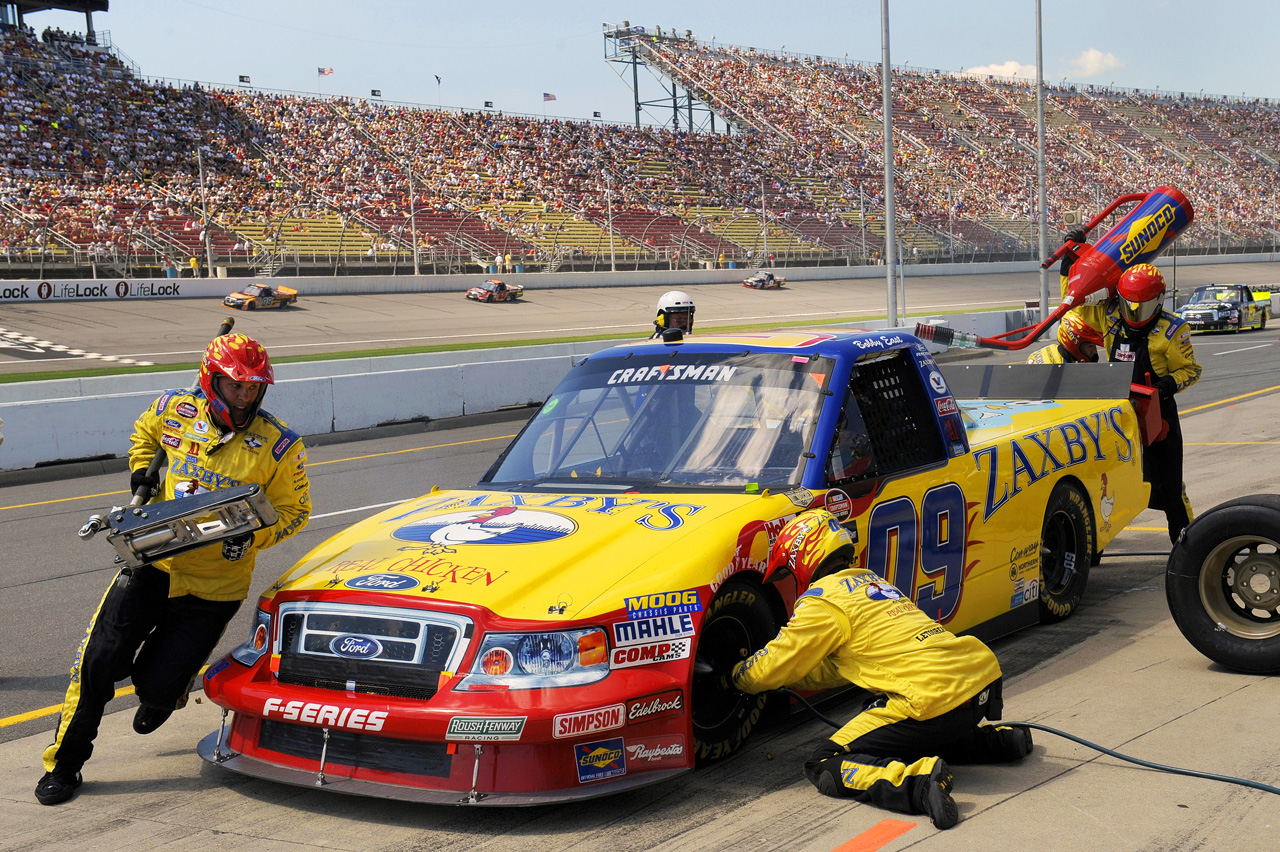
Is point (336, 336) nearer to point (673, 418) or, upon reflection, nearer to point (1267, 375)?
point (1267, 375)

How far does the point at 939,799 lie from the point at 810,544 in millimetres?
960

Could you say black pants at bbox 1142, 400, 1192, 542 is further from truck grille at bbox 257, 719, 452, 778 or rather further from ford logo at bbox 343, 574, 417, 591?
truck grille at bbox 257, 719, 452, 778

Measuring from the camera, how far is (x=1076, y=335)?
8422 millimetres

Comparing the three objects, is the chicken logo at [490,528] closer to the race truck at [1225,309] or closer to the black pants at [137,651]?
the black pants at [137,651]

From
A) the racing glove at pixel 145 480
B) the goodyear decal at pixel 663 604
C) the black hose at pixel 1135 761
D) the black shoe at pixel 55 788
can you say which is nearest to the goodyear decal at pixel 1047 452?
the black hose at pixel 1135 761

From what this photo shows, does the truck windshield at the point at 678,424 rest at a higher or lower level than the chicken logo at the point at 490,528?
higher

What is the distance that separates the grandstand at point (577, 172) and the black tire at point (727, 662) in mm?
36932

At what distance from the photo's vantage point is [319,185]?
47.9 metres


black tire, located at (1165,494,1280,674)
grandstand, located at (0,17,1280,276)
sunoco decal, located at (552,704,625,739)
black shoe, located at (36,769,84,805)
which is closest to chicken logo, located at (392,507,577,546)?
sunoco decal, located at (552,704,625,739)

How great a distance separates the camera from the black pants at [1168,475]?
7.61 meters

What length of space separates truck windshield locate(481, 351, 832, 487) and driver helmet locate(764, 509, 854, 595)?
522 mm

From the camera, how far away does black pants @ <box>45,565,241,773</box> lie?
177 inches

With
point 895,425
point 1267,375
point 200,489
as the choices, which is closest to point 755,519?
point 895,425

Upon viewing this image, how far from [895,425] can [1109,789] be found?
1.93 m
